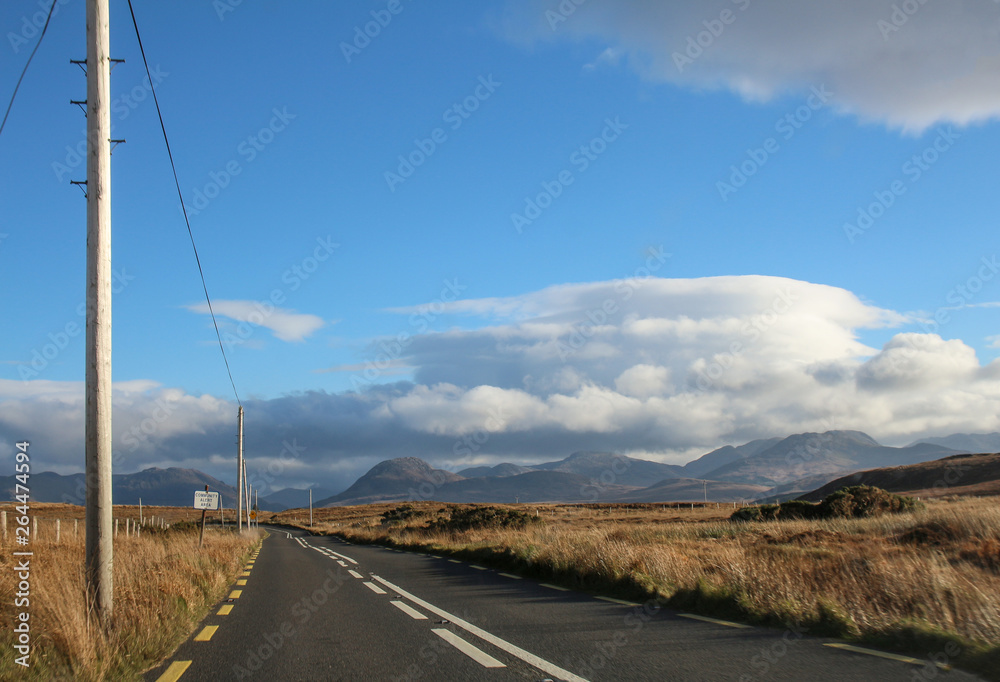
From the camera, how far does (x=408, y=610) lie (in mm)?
10273

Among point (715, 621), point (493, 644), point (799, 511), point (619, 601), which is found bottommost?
point (799, 511)

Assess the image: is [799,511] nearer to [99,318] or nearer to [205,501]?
[205,501]

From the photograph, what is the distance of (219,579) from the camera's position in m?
13.7

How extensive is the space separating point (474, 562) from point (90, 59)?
1530 cm

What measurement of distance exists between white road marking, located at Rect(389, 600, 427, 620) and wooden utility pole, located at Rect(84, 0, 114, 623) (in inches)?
148

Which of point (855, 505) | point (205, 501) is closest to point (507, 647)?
point (205, 501)

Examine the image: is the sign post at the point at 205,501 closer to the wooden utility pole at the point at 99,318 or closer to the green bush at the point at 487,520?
the green bush at the point at 487,520

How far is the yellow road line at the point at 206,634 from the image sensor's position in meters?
8.09

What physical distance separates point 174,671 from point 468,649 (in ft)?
8.98

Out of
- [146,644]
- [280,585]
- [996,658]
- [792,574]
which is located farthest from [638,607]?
[280,585]

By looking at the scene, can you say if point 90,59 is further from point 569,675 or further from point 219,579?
point 219,579

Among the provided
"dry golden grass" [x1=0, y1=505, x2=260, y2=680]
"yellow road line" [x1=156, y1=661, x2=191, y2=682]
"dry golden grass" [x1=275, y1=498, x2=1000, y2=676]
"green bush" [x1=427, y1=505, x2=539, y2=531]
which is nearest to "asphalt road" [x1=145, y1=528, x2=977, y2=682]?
"yellow road line" [x1=156, y1=661, x2=191, y2=682]

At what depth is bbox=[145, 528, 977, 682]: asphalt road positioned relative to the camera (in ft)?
20.2

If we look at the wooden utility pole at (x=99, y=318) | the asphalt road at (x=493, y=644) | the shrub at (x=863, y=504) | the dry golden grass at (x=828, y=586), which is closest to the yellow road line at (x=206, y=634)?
the asphalt road at (x=493, y=644)
